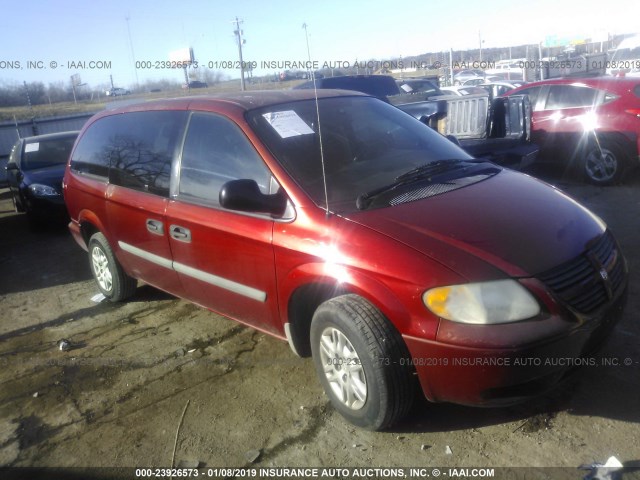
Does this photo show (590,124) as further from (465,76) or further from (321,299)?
(465,76)

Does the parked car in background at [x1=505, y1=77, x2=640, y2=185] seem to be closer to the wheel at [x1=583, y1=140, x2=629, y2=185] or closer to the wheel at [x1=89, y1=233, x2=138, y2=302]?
the wheel at [x1=583, y1=140, x2=629, y2=185]

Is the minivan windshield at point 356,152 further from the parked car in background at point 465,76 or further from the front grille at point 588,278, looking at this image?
the parked car in background at point 465,76

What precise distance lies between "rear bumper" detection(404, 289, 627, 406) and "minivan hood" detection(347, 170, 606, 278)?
0.32 m

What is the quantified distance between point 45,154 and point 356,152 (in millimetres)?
7565

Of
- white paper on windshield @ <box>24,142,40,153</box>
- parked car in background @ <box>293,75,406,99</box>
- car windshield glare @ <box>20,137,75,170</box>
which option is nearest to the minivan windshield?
parked car in background @ <box>293,75,406,99</box>

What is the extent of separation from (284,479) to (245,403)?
2.32ft

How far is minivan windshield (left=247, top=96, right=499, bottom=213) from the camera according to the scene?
2984 mm

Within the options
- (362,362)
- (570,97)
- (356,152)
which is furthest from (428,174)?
(570,97)

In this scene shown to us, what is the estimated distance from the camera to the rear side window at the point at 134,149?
376 centimetres

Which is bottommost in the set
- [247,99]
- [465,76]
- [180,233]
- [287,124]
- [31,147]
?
[180,233]

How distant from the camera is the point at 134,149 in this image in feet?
13.6

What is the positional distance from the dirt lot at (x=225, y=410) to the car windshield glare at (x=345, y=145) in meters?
1.23

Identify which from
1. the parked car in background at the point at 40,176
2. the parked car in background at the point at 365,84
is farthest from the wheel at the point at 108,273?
the parked car in background at the point at 365,84

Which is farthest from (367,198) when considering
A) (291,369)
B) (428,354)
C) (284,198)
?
(291,369)
